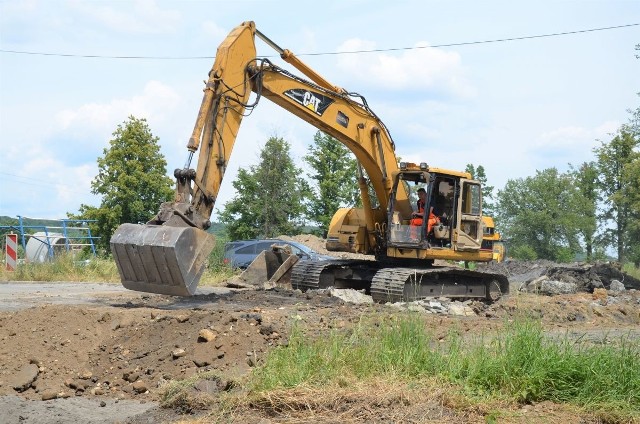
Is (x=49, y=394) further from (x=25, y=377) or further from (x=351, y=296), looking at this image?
(x=351, y=296)

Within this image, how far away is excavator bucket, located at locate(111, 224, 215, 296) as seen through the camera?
12125 millimetres

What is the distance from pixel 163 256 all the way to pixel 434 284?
23.2 feet

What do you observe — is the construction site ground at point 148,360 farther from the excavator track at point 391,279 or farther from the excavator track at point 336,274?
the excavator track at point 336,274

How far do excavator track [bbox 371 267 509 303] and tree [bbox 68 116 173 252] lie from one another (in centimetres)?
2671

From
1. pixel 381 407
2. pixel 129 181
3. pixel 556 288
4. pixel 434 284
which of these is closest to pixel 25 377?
pixel 381 407

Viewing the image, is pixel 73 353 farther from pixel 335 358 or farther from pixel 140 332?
pixel 335 358

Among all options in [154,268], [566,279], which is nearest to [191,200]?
[154,268]

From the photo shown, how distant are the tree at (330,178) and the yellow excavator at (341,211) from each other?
2671 cm

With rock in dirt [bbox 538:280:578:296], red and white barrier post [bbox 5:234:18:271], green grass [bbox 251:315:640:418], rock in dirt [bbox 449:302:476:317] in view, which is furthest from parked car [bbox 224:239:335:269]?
green grass [bbox 251:315:640:418]

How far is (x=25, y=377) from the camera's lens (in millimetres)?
9008

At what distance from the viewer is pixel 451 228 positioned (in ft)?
56.2

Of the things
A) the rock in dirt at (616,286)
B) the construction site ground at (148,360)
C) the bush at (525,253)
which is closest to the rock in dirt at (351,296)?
the construction site ground at (148,360)

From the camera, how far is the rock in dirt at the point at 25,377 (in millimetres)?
8875

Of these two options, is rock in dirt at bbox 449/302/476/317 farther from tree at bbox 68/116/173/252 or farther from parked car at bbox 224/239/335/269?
tree at bbox 68/116/173/252
